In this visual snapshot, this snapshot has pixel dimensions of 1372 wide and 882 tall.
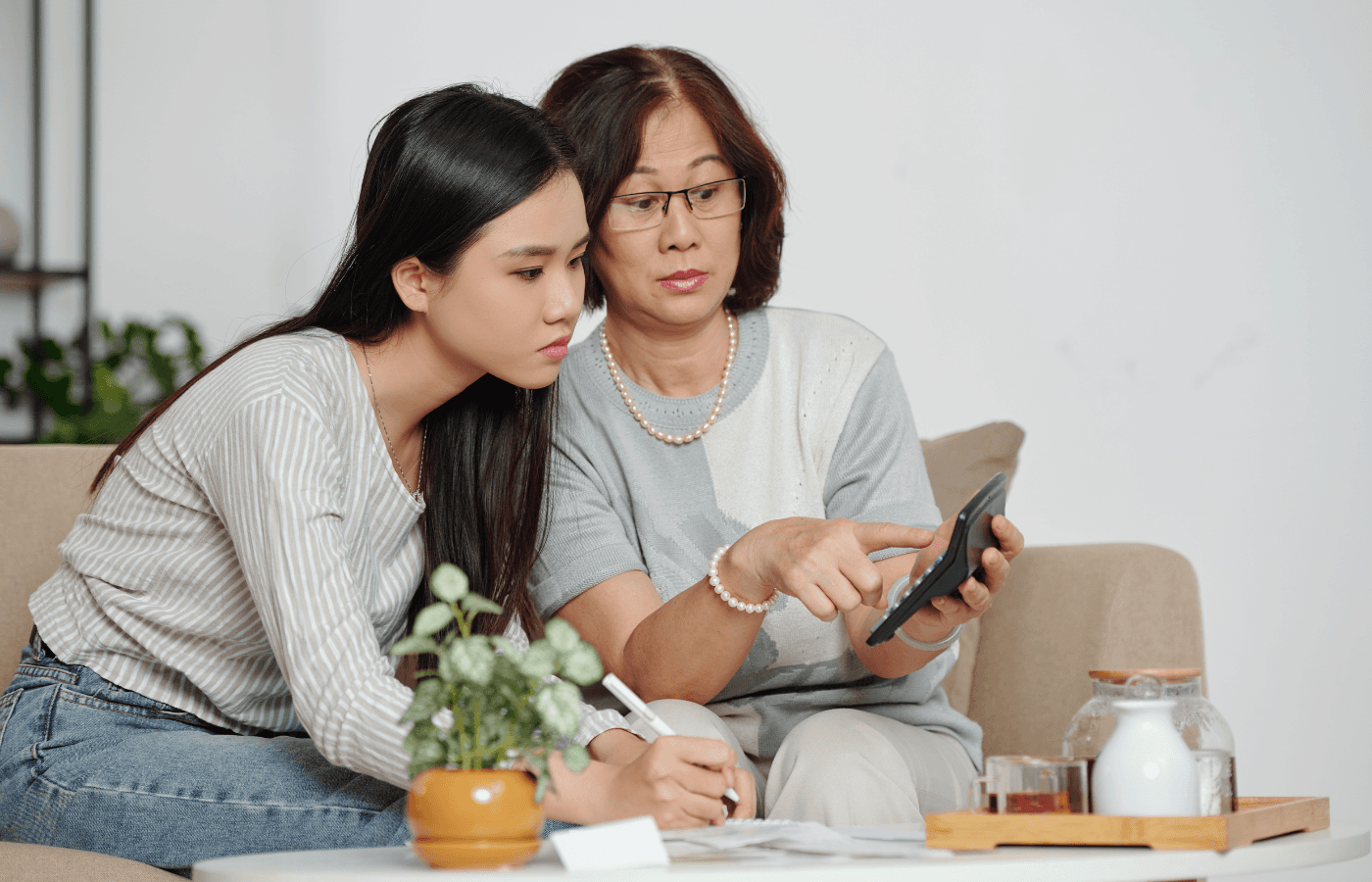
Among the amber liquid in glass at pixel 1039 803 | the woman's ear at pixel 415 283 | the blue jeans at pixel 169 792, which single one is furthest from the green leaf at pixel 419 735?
the woman's ear at pixel 415 283

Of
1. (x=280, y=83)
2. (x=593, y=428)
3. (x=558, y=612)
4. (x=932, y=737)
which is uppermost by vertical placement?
(x=280, y=83)

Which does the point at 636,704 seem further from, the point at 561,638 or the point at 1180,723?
the point at 1180,723

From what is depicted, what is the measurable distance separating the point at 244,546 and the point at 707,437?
26.5 inches

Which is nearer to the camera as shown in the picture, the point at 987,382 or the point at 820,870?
the point at 820,870

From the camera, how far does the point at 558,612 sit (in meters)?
1.58

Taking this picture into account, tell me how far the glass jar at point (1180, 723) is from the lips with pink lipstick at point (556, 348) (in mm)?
665

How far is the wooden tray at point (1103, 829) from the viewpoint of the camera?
2.68 feet

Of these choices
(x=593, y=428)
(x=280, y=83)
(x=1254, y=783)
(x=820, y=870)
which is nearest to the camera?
(x=820, y=870)

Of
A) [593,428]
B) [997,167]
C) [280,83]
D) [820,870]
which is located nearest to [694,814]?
[820,870]

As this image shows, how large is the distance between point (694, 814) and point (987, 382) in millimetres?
1883

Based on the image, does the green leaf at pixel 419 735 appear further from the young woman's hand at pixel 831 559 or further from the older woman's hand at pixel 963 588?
the older woman's hand at pixel 963 588

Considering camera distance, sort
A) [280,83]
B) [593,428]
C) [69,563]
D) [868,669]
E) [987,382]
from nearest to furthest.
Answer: [69,563] → [868,669] → [593,428] → [987,382] → [280,83]

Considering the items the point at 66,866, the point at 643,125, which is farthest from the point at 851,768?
the point at 643,125

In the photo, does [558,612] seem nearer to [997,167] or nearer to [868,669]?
[868,669]
